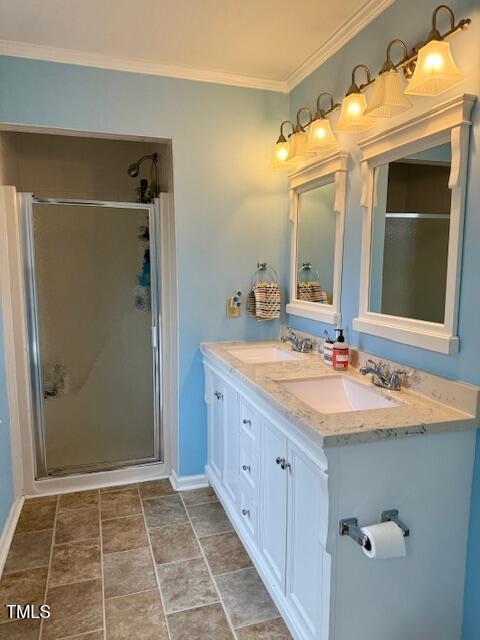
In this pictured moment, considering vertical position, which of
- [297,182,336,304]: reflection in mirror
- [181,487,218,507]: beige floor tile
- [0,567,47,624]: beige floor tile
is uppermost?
[297,182,336,304]: reflection in mirror

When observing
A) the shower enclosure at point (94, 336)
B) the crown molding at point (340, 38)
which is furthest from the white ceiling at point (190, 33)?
the shower enclosure at point (94, 336)

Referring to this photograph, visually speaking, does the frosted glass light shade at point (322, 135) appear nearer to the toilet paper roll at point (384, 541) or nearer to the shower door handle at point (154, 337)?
the shower door handle at point (154, 337)

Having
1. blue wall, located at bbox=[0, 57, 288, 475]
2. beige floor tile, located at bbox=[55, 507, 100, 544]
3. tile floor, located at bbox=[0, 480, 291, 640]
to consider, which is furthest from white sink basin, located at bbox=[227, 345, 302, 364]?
beige floor tile, located at bbox=[55, 507, 100, 544]

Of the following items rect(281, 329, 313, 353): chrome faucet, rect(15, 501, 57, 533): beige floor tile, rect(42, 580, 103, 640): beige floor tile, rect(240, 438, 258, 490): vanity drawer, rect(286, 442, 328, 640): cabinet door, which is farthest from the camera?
rect(281, 329, 313, 353): chrome faucet

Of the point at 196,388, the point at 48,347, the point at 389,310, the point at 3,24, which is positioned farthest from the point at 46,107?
the point at 389,310

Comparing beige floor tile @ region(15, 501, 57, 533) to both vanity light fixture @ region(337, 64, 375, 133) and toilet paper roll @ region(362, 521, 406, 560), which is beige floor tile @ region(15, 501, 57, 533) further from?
vanity light fixture @ region(337, 64, 375, 133)

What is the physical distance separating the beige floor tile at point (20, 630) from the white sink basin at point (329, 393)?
4.46 feet

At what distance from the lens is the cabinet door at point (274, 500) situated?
167 centimetres

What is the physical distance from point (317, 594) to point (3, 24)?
8.94 ft

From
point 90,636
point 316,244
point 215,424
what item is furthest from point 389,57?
point 90,636

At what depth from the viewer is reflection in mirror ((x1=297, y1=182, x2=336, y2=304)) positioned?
7.68ft

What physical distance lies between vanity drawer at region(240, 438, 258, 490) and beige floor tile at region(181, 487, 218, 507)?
2.14ft

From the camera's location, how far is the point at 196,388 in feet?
9.12

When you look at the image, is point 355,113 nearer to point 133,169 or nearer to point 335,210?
point 335,210
